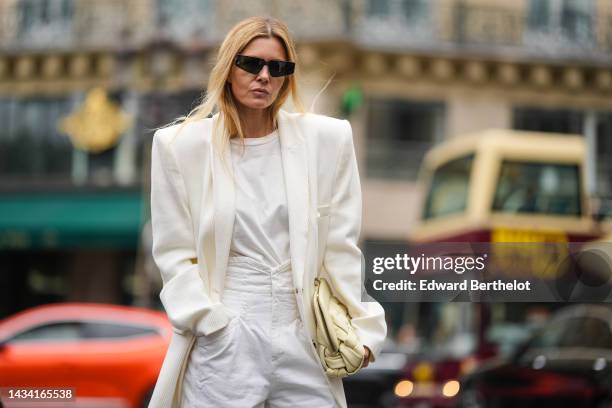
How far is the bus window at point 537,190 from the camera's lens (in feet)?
52.4

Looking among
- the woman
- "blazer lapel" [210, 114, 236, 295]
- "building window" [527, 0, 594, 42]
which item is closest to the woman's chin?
the woman

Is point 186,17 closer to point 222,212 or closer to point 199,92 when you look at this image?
point 199,92

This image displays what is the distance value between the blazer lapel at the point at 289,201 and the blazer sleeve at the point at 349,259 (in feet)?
0.39

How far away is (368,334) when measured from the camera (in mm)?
3365

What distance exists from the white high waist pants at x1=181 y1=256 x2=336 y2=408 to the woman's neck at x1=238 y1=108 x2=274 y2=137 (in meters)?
0.43

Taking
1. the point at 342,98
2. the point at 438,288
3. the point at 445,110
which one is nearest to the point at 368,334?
the point at 438,288

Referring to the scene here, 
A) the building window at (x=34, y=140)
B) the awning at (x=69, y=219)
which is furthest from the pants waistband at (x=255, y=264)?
the building window at (x=34, y=140)

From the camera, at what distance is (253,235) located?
3.34 m

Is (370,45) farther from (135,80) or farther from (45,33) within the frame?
(45,33)

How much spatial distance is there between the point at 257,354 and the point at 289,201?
17.6 inches

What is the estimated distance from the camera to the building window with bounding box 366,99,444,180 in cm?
2675

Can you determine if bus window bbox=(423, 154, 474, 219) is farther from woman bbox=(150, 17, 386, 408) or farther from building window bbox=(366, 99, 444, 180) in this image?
woman bbox=(150, 17, 386, 408)

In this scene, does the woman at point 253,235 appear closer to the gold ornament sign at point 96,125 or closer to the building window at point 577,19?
the gold ornament sign at point 96,125

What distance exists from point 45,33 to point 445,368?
1642 cm
